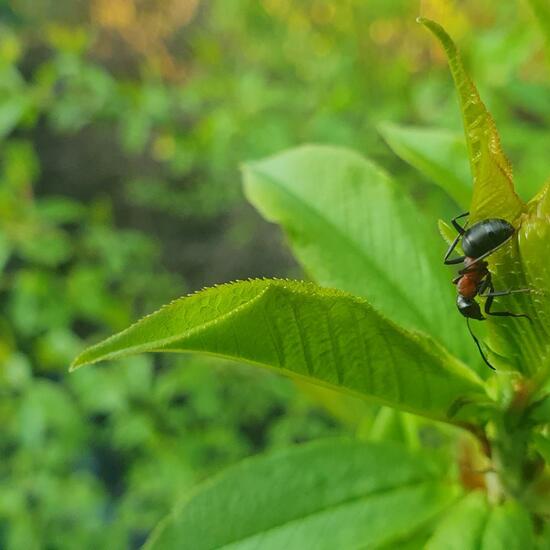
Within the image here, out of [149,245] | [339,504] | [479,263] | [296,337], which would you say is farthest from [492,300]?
[149,245]

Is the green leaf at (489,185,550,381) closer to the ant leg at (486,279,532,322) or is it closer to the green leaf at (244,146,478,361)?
the ant leg at (486,279,532,322)

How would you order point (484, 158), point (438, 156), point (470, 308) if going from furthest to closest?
point (438, 156), point (470, 308), point (484, 158)

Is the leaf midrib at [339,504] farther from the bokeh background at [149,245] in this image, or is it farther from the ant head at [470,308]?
the bokeh background at [149,245]

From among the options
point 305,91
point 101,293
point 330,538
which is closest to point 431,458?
point 330,538

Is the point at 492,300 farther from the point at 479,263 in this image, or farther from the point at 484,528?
the point at 484,528

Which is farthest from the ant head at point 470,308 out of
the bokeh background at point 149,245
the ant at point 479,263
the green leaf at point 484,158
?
the bokeh background at point 149,245

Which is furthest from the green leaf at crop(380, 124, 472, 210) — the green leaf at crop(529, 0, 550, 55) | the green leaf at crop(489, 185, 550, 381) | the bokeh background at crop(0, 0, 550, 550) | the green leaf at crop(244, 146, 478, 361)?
the bokeh background at crop(0, 0, 550, 550)
